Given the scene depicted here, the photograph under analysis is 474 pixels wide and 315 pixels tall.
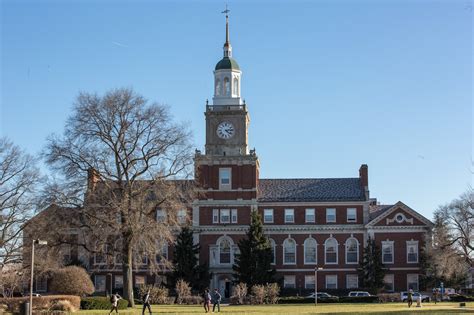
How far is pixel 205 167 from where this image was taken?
83312mm

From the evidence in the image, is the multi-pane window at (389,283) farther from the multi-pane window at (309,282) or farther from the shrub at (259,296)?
the shrub at (259,296)

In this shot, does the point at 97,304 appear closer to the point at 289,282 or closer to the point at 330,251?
the point at 289,282

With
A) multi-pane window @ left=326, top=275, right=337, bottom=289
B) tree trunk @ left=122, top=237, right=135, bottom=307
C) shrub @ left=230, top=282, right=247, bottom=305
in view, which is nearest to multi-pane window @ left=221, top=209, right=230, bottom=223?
multi-pane window @ left=326, top=275, right=337, bottom=289

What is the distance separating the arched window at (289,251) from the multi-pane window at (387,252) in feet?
28.9

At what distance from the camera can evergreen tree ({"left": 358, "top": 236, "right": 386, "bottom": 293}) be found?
79125 mm

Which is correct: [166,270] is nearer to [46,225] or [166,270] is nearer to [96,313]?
[46,225]

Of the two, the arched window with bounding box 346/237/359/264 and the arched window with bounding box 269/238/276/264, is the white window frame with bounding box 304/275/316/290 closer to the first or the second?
the arched window with bounding box 269/238/276/264

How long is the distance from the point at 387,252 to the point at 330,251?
5631 mm

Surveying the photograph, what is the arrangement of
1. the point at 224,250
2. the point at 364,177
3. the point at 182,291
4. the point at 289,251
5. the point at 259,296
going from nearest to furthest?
the point at 259,296
the point at 182,291
the point at 224,250
the point at 289,251
the point at 364,177

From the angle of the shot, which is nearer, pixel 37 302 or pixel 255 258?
pixel 37 302

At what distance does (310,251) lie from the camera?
83.6 m

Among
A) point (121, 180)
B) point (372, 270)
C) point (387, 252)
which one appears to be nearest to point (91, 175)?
point (121, 180)

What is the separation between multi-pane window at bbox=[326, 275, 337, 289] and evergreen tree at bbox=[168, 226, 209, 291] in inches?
494

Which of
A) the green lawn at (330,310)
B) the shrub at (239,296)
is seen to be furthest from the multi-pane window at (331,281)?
the green lawn at (330,310)
